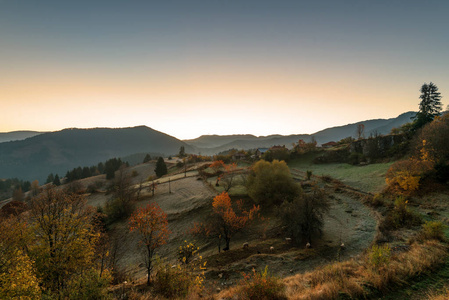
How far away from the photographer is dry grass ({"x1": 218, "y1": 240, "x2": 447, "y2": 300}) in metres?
8.47

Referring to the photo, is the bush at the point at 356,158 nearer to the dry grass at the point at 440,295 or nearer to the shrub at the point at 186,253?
the shrub at the point at 186,253

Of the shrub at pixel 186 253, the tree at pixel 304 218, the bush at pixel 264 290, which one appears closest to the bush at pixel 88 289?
the shrub at pixel 186 253

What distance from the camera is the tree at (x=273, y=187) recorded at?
114ft

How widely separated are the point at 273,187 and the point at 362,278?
25549 mm

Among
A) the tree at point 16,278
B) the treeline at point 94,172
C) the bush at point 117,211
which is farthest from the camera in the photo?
the treeline at point 94,172

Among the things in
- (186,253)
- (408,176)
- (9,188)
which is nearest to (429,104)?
(408,176)

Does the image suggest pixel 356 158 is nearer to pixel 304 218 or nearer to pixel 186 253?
pixel 304 218

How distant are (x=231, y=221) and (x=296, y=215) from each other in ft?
25.0

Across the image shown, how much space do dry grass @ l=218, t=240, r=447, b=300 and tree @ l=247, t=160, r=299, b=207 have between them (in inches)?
868

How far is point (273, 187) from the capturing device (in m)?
34.9

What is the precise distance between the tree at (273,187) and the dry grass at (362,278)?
2205 cm

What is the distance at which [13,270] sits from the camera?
35.6ft

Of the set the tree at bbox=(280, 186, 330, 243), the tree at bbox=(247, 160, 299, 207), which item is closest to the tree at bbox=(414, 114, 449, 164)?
the tree at bbox=(247, 160, 299, 207)

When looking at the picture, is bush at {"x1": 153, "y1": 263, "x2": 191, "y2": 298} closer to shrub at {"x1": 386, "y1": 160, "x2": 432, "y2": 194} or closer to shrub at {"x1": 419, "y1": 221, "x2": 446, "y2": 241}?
shrub at {"x1": 419, "y1": 221, "x2": 446, "y2": 241}
